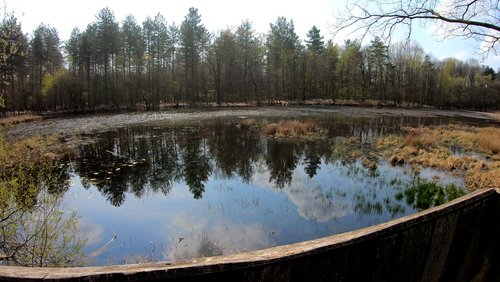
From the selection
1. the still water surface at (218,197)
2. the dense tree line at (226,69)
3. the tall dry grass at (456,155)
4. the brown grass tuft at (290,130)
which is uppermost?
the dense tree line at (226,69)

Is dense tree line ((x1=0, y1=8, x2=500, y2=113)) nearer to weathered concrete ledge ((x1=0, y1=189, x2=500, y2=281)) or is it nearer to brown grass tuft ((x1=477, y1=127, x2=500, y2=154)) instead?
brown grass tuft ((x1=477, y1=127, x2=500, y2=154))

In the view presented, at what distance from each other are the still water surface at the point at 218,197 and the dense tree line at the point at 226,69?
42445mm

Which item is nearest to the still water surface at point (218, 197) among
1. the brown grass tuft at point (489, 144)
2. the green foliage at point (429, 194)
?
the green foliage at point (429, 194)

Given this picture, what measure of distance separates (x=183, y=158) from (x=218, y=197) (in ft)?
21.2

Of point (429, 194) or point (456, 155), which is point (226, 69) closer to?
point (456, 155)

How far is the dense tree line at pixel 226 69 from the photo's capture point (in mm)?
56781

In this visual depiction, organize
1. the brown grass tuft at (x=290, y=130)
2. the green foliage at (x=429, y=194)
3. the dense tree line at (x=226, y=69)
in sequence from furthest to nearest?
the dense tree line at (x=226, y=69)
the brown grass tuft at (x=290, y=130)
the green foliage at (x=429, y=194)

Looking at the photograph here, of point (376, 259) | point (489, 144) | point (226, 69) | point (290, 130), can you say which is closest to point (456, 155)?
point (489, 144)

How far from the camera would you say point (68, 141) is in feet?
69.8

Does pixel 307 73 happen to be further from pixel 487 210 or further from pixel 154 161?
pixel 487 210

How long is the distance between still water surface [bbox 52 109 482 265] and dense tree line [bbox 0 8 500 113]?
42445 millimetres

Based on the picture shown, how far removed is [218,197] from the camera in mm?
11180

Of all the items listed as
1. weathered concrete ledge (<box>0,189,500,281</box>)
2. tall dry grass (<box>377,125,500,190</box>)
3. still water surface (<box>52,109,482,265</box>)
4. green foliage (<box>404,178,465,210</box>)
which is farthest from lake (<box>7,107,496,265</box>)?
weathered concrete ledge (<box>0,189,500,281</box>)

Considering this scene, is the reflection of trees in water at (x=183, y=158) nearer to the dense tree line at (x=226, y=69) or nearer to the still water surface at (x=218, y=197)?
the still water surface at (x=218, y=197)
